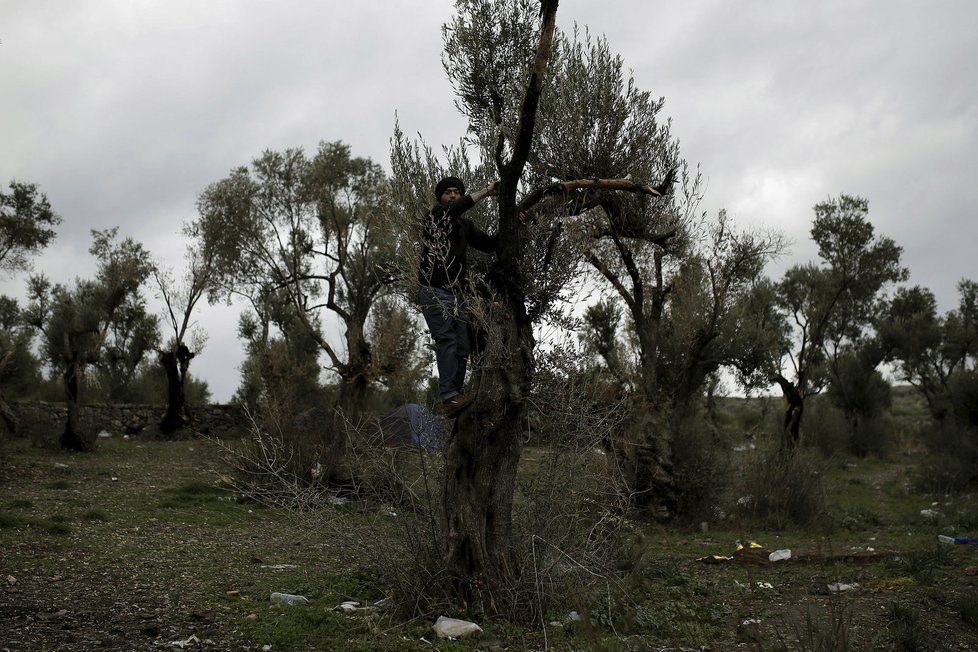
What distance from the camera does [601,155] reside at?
28.5ft

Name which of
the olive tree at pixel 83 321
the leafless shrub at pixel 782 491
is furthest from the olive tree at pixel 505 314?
the olive tree at pixel 83 321

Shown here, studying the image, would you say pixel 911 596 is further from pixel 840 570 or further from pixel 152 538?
pixel 152 538

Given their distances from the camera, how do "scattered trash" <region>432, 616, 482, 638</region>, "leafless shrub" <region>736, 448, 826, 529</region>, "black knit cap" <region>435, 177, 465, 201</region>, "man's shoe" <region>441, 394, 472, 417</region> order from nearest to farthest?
"scattered trash" <region>432, 616, 482, 638</region> < "man's shoe" <region>441, 394, 472, 417</region> < "black knit cap" <region>435, 177, 465, 201</region> < "leafless shrub" <region>736, 448, 826, 529</region>

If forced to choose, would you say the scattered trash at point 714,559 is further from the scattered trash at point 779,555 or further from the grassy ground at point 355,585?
the scattered trash at point 779,555

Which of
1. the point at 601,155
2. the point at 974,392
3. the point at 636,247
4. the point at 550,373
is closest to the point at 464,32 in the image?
the point at 601,155

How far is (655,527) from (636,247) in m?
4.60

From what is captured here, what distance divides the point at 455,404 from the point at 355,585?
2.11 meters

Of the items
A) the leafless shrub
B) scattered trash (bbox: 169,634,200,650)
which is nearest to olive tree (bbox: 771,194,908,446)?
the leafless shrub

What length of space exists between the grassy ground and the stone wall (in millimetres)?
8870

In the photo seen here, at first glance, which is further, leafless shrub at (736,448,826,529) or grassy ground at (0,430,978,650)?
leafless shrub at (736,448,826,529)

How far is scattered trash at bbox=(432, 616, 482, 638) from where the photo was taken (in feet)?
17.9

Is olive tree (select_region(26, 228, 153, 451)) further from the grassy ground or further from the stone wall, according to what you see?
the grassy ground

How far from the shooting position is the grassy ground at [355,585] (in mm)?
5352

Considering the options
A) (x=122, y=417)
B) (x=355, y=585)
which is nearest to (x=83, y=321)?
(x=122, y=417)
